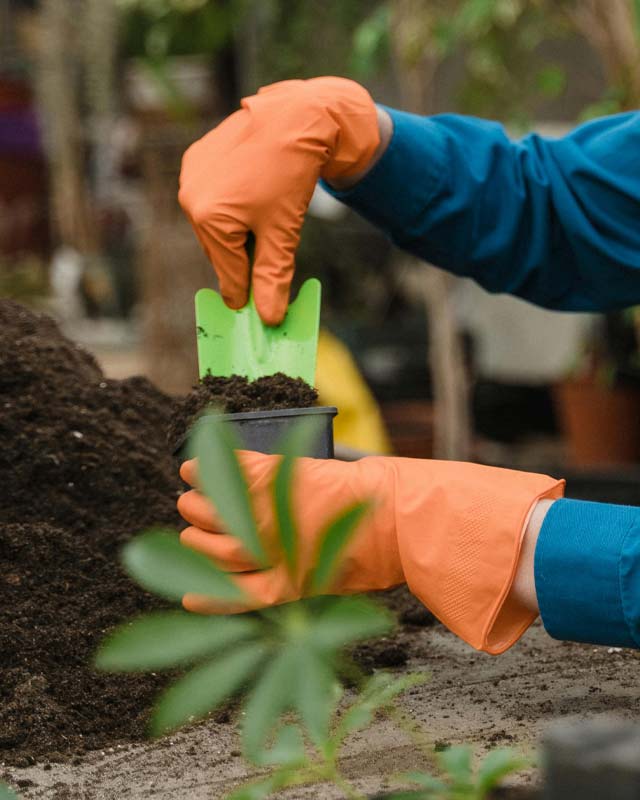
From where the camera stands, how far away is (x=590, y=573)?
2.60 ft

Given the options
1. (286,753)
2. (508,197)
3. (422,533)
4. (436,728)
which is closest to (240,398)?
(422,533)

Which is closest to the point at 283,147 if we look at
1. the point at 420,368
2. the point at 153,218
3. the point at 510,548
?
the point at 510,548

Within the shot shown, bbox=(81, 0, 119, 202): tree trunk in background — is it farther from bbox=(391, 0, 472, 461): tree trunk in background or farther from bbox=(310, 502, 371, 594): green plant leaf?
bbox=(310, 502, 371, 594): green plant leaf

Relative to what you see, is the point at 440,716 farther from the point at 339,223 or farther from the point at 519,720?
the point at 339,223

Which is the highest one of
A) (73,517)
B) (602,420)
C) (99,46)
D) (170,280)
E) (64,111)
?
(99,46)

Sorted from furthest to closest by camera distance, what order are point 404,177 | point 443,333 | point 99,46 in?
1. point 99,46
2. point 443,333
3. point 404,177

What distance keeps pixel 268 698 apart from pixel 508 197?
3.35ft

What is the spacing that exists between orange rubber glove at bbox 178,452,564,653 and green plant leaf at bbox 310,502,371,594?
307 millimetres

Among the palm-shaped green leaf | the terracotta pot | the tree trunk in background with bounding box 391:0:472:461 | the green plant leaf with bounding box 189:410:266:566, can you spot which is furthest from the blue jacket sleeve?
the terracotta pot

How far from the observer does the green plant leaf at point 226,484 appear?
466 millimetres

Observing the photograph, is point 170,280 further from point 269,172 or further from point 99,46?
point 269,172

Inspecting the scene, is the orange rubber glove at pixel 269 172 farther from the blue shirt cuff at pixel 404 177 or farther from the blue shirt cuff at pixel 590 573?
the blue shirt cuff at pixel 590 573

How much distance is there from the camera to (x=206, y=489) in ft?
1.56

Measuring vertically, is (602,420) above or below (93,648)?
below
